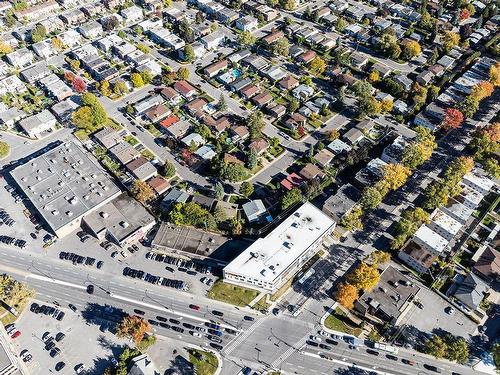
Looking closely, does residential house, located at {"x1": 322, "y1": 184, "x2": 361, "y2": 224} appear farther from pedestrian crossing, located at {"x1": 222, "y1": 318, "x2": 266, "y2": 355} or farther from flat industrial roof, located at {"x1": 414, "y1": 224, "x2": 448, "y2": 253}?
pedestrian crossing, located at {"x1": 222, "y1": 318, "x2": 266, "y2": 355}

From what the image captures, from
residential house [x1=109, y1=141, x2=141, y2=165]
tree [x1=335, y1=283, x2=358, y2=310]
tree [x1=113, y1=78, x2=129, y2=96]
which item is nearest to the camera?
tree [x1=335, y1=283, x2=358, y2=310]

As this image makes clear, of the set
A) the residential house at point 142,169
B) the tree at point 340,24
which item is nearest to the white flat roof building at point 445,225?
the residential house at point 142,169

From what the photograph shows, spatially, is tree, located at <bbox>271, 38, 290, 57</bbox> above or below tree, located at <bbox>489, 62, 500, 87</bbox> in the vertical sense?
above

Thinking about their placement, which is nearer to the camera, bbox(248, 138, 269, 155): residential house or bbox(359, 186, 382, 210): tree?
bbox(359, 186, 382, 210): tree

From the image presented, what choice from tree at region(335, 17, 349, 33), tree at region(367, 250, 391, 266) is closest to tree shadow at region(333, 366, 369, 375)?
tree at region(367, 250, 391, 266)

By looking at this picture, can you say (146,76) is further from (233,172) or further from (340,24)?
(340,24)

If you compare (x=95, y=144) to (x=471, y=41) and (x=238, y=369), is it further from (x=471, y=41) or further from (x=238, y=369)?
(x=471, y=41)

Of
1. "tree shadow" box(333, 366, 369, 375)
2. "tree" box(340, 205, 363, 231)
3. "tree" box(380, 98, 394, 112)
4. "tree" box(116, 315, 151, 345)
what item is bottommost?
"tree shadow" box(333, 366, 369, 375)

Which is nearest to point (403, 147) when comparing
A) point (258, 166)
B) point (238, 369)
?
point (258, 166)
